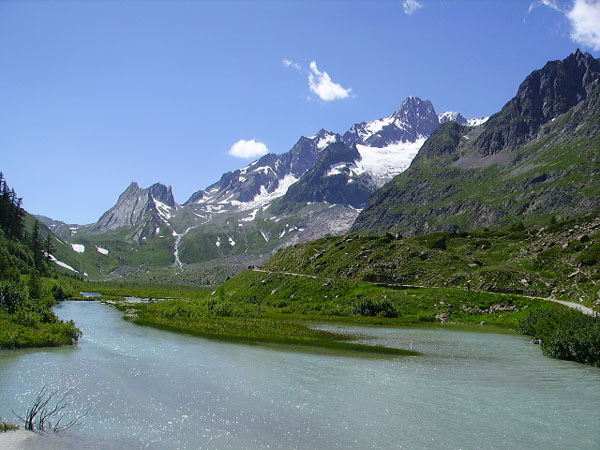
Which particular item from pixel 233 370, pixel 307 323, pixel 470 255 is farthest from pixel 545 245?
pixel 233 370

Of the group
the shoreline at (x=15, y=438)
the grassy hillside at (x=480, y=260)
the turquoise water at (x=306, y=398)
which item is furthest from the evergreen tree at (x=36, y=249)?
the shoreline at (x=15, y=438)

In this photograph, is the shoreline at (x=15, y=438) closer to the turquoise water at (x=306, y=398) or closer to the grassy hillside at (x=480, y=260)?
the turquoise water at (x=306, y=398)

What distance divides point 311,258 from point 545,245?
64.1 meters

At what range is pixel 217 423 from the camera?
28.2 meters

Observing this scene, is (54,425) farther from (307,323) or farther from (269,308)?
(269,308)

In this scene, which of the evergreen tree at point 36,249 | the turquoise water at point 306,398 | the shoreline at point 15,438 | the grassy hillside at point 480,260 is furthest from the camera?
the evergreen tree at point 36,249

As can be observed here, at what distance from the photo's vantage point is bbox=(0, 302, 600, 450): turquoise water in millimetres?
26031

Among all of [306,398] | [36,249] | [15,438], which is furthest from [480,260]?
[36,249]

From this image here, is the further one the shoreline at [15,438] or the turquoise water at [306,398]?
the turquoise water at [306,398]

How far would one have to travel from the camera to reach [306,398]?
3331 centimetres

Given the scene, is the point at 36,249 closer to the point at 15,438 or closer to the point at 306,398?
the point at 15,438

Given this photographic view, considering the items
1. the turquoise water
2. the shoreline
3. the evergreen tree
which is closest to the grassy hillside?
the turquoise water

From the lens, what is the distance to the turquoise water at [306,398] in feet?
85.4

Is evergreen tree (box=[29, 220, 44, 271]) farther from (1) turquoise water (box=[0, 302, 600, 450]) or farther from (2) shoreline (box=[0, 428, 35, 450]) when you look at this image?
(2) shoreline (box=[0, 428, 35, 450])
